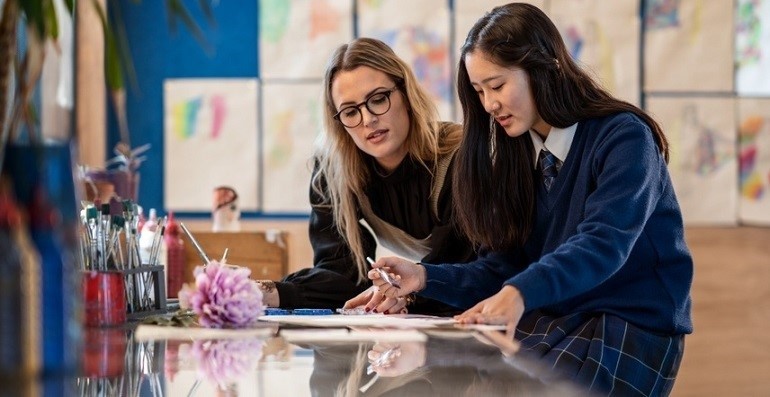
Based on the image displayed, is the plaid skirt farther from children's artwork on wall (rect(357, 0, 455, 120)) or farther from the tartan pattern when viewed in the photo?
children's artwork on wall (rect(357, 0, 455, 120))

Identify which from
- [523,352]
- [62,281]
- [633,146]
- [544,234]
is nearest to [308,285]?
[544,234]

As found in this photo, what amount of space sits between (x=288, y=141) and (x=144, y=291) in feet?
9.14

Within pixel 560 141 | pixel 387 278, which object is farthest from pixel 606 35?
pixel 387 278

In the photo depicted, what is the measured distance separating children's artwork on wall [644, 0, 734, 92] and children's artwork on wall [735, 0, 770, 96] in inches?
1.6

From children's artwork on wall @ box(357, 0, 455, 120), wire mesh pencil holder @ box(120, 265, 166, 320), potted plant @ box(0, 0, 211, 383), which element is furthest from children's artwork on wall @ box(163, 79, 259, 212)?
potted plant @ box(0, 0, 211, 383)

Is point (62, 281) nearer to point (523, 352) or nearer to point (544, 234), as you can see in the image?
point (523, 352)

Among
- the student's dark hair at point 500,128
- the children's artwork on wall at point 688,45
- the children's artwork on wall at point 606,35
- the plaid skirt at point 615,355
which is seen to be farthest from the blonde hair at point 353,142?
the children's artwork on wall at point 688,45

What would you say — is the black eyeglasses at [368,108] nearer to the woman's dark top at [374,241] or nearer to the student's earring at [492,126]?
the woman's dark top at [374,241]

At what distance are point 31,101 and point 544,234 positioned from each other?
4.51 feet

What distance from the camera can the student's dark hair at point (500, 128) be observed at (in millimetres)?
2133

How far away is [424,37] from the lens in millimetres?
4887

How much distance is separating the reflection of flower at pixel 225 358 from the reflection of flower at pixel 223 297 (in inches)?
5.9

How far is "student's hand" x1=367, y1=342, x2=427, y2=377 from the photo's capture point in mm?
1202

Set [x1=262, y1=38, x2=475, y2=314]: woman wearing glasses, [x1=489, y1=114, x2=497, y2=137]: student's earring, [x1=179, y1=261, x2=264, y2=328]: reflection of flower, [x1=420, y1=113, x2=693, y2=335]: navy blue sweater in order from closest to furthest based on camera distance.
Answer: [x1=179, y1=261, x2=264, y2=328]: reflection of flower, [x1=420, y1=113, x2=693, y2=335]: navy blue sweater, [x1=489, y1=114, x2=497, y2=137]: student's earring, [x1=262, y1=38, x2=475, y2=314]: woman wearing glasses
